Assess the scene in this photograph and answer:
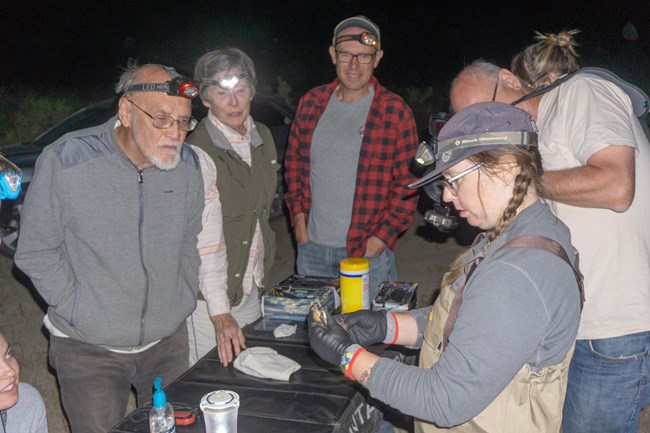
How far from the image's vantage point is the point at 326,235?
432cm

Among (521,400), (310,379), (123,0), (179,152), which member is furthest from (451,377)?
(123,0)

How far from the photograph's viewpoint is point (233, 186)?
3.59 meters

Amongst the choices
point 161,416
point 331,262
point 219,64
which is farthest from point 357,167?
point 161,416

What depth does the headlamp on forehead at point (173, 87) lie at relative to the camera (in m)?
2.89

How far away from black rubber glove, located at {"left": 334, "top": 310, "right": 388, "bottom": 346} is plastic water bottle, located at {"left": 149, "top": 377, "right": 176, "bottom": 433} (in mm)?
733

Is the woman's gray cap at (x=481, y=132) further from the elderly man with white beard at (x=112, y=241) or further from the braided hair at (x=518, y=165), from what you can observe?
the elderly man with white beard at (x=112, y=241)

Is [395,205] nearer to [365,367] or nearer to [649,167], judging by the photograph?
[649,167]

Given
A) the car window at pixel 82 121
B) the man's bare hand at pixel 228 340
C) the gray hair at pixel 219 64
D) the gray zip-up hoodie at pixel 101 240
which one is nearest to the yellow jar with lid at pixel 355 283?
the man's bare hand at pixel 228 340

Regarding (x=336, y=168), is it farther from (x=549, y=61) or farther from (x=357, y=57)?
(x=549, y=61)

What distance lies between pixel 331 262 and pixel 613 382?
215 cm

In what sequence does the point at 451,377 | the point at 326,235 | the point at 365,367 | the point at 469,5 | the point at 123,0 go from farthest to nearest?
1. the point at 469,5
2. the point at 123,0
3. the point at 326,235
4. the point at 365,367
5. the point at 451,377

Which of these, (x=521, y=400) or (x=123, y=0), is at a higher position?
(x=123, y=0)

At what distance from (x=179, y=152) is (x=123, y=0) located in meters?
21.2

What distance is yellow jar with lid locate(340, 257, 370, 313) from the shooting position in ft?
10.3
